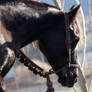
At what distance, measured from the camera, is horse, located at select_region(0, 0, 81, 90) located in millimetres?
3305

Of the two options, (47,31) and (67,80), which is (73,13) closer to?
(47,31)

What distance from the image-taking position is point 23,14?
3.38 m

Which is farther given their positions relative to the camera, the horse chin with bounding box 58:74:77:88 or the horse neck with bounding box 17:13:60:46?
the horse chin with bounding box 58:74:77:88

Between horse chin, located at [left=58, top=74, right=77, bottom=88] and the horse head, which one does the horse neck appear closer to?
the horse head

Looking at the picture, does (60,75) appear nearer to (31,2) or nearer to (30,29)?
(30,29)

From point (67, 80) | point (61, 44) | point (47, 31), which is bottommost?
point (67, 80)

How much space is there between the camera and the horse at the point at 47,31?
3305mm

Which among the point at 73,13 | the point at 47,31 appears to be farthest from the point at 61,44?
the point at 73,13

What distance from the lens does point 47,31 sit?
349 centimetres

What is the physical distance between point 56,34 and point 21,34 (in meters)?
0.37

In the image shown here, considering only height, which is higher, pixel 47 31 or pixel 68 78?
pixel 47 31

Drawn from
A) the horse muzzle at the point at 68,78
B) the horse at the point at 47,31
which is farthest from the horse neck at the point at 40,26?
the horse muzzle at the point at 68,78

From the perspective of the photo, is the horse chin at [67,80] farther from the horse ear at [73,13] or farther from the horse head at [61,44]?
the horse ear at [73,13]

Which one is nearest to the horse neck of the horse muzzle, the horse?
the horse
